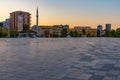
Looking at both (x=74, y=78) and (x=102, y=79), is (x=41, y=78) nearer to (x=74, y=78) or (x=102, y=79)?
(x=74, y=78)

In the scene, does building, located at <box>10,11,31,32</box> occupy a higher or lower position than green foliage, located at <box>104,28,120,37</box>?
higher

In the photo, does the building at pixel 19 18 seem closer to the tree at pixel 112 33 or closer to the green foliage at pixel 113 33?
the green foliage at pixel 113 33

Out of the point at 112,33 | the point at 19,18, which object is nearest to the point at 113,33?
the point at 112,33

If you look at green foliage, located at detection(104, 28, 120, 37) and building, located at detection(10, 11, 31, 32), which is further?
building, located at detection(10, 11, 31, 32)

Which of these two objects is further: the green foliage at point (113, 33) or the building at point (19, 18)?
the building at point (19, 18)

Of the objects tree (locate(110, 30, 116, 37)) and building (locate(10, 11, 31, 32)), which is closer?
tree (locate(110, 30, 116, 37))

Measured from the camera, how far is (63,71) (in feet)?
24.5

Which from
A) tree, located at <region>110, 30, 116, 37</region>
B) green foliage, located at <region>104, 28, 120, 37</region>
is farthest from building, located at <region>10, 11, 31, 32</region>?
tree, located at <region>110, 30, 116, 37</region>

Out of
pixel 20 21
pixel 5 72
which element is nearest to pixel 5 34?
pixel 20 21

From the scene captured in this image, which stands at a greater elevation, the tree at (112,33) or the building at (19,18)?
the building at (19,18)

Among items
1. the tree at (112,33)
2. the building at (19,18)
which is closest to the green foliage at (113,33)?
the tree at (112,33)

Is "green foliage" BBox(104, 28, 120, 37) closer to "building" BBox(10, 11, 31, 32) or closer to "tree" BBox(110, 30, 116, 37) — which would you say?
"tree" BBox(110, 30, 116, 37)

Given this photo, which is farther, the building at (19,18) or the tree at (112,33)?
the building at (19,18)

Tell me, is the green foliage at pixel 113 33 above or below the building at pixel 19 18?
below
